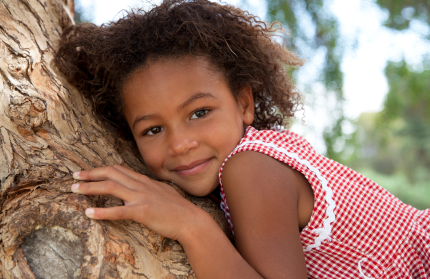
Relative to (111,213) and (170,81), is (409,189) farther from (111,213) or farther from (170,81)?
(111,213)

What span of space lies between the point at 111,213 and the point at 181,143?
0.57 metres

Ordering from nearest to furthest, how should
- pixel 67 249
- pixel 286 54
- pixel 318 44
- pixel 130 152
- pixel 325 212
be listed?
1. pixel 67 249
2. pixel 325 212
3. pixel 130 152
4. pixel 286 54
5. pixel 318 44

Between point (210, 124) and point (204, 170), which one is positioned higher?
point (210, 124)

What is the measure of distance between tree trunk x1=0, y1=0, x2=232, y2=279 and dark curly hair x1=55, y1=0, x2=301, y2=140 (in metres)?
0.13

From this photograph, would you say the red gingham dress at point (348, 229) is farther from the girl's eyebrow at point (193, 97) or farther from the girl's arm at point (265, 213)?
the girl's eyebrow at point (193, 97)

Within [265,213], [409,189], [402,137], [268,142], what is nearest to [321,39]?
[268,142]

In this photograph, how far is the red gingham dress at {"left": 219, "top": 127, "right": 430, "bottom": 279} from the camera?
55.7 inches

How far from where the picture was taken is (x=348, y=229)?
1.46 m

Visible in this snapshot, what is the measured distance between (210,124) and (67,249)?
82 centimetres

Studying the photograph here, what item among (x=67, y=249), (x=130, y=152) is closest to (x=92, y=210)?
(x=67, y=249)

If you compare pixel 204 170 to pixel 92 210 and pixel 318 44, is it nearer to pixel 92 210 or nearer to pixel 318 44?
pixel 92 210

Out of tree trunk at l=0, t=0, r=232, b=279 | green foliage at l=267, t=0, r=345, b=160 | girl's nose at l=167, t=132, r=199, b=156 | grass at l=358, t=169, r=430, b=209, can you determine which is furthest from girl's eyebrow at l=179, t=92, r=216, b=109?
grass at l=358, t=169, r=430, b=209

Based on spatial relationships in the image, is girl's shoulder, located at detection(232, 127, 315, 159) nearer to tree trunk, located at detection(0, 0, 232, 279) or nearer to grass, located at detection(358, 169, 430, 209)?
tree trunk, located at detection(0, 0, 232, 279)

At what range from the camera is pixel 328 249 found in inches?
58.6
